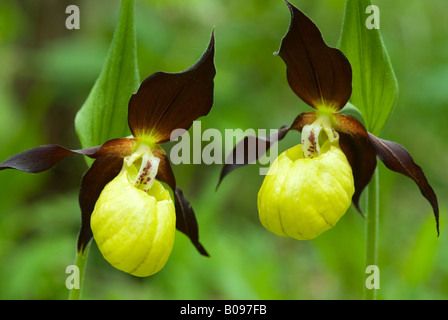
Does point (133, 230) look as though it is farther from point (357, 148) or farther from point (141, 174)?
point (357, 148)

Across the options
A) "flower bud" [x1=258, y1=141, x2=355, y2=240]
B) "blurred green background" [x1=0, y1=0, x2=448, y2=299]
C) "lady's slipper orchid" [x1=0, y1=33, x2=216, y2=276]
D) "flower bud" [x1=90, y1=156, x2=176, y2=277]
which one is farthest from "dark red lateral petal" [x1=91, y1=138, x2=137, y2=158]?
"blurred green background" [x1=0, y1=0, x2=448, y2=299]

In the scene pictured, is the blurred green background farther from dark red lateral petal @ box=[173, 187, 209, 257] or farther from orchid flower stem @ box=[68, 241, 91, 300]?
orchid flower stem @ box=[68, 241, 91, 300]

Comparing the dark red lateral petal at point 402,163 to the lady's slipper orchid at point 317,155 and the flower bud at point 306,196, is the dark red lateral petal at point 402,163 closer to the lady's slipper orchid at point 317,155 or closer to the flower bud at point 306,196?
the lady's slipper orchid at point 317,155

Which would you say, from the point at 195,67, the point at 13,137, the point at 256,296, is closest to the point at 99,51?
Answer: the point at 13,137

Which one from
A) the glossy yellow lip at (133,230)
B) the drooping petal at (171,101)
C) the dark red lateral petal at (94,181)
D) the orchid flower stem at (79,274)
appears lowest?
the orchid flower stem at (79,274)

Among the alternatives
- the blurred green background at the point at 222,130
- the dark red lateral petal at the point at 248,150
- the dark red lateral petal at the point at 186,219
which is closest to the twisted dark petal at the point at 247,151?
the dark red lateral petal at the point at 248,150
